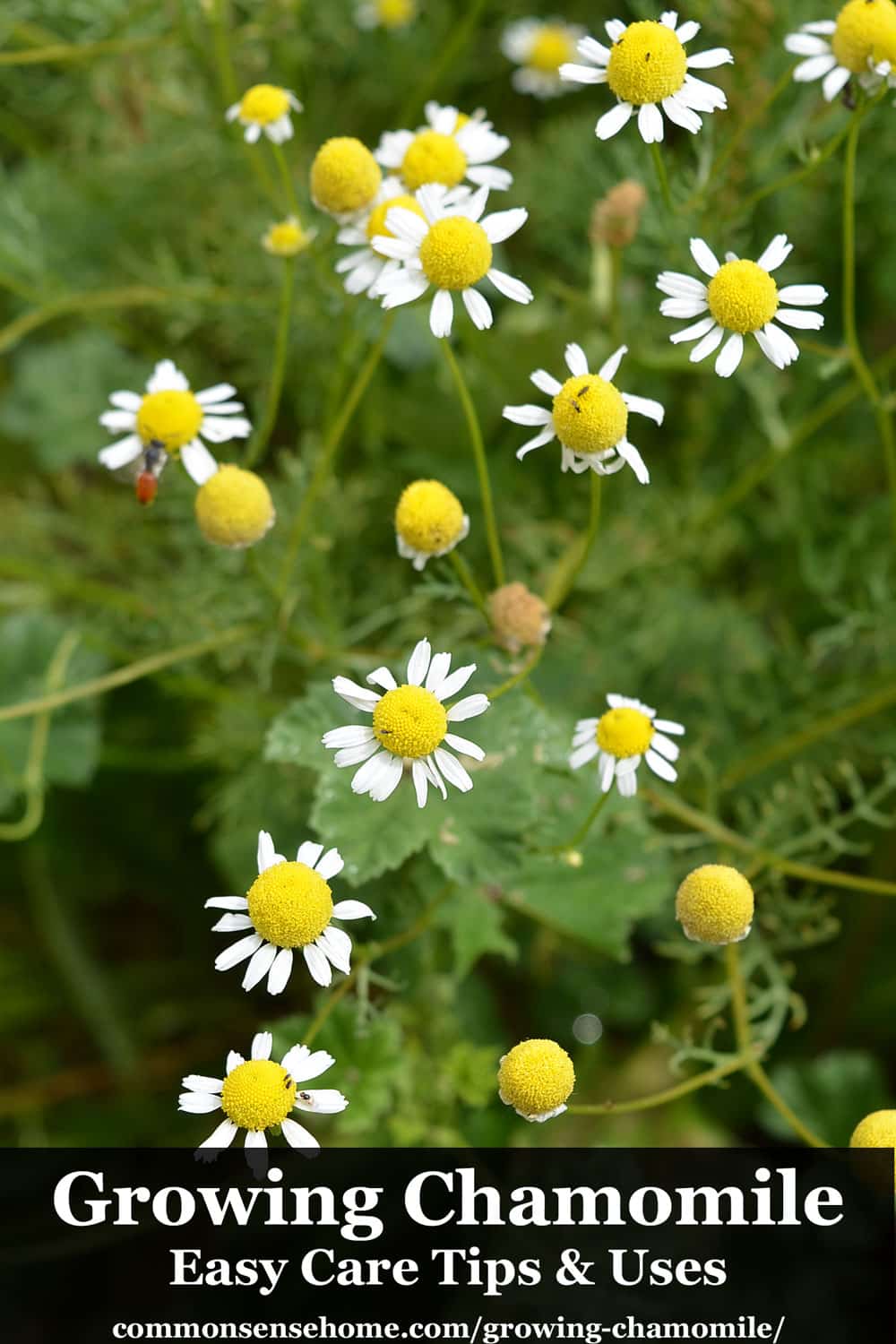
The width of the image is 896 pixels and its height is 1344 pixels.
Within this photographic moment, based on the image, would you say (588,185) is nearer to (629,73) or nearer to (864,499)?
(864,499)

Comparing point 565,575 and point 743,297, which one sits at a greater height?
point 565,575

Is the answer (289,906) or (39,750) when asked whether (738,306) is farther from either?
(39,750)

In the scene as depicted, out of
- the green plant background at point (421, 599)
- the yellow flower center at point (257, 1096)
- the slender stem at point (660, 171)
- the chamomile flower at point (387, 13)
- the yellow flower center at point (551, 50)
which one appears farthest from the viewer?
the yellow flower center at point (551, 50)

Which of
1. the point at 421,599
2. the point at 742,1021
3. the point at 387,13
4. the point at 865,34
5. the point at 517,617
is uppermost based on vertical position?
the point at 387,13

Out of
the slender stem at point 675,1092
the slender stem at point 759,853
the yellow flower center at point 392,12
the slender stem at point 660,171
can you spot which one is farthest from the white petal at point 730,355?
the yellow flower center at point 392,12

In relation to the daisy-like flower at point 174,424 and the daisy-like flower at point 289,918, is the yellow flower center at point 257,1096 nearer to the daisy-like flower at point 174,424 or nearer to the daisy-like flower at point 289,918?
the daisy-like flower at point 289,918

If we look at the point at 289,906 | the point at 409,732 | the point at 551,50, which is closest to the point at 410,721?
the point at 409,732
